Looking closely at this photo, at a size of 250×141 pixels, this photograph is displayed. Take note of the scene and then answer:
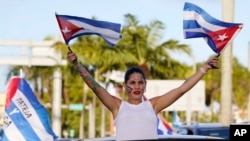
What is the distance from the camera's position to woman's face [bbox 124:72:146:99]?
25.8 feet

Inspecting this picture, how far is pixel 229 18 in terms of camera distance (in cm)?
1961

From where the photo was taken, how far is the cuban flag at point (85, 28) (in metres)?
9.05

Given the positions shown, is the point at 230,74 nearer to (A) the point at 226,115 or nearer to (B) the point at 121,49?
(A) the point at 226,115

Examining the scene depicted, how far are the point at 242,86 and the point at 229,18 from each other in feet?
310

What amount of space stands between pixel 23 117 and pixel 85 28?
802cm

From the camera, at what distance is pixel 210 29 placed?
8.98 meters

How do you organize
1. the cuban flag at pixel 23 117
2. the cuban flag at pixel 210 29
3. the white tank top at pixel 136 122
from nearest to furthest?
the white tank top at pixel 136 122 → the cuban flag at pixel 210 29 → the cuban flag at pixel 23 117

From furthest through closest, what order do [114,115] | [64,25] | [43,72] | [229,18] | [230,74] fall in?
[43,72], [230,74], [229,18], [64,25], [114,115]

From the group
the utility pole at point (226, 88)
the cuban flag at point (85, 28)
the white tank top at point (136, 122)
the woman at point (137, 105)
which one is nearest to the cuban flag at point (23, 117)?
the utility pole at point (226, 88)

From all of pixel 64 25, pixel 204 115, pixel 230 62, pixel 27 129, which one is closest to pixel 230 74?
pixel 230 62

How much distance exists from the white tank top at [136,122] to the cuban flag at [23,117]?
7.84 meters

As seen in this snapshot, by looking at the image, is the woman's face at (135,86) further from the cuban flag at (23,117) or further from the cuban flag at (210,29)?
the cuban flag at (23,117)

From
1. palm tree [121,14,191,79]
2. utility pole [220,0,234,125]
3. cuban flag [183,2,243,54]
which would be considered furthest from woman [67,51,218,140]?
palm tree [121,14,191,79]

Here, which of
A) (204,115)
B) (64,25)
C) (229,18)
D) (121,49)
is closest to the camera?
(64,25)
